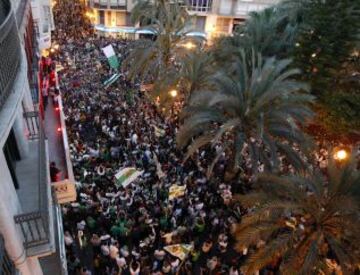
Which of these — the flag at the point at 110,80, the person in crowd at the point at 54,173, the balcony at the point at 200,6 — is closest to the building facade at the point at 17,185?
the person in crowd at the point at 54,173

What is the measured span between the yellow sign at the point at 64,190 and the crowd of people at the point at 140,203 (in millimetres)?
1788

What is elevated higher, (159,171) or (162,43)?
(162,43)

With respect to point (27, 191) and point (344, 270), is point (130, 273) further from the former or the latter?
point (344, 270)

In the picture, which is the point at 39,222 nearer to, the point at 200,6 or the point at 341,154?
the point at 341,154

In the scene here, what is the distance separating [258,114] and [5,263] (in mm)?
10696

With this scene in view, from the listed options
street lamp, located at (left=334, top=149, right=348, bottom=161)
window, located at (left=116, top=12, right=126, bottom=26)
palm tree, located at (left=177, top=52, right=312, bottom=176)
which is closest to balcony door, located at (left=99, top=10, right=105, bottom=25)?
window, located at (left=116, top=12, right=126, bottom=26)

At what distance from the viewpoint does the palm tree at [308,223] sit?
9477 mm

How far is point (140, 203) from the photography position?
1425cm

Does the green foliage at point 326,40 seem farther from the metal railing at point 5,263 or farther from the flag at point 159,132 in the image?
the metal railing at point 5,263

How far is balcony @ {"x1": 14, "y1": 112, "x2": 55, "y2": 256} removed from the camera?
6824 millimetres

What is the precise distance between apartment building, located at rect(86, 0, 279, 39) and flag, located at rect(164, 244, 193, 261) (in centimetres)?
3326

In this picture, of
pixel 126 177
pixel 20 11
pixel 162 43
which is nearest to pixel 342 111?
pixel 126 177

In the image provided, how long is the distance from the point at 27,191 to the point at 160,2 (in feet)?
61.8

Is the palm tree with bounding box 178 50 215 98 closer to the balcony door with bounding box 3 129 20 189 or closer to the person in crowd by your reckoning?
the person in crowd
